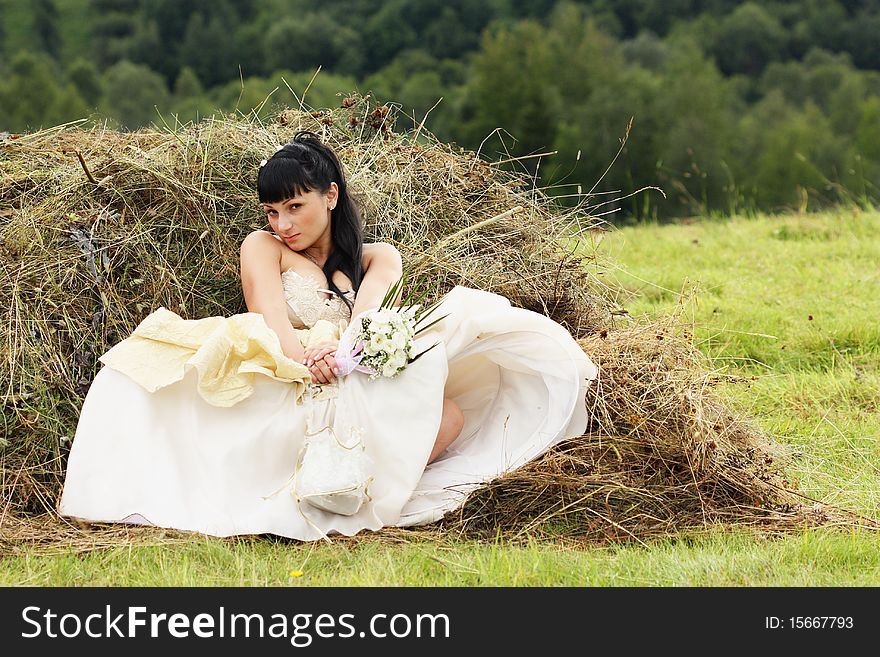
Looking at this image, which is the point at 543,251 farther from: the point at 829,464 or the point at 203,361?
the point at 203,361

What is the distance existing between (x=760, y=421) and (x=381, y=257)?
2.40 m

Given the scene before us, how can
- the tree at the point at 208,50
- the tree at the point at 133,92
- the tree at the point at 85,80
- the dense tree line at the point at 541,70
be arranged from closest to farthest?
the dense tree line at the point at 541,70 → the tree at the point at 133,92 → the tree at the point at 85,80 → the tree at the point at 208,50

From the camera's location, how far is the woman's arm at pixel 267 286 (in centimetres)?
500

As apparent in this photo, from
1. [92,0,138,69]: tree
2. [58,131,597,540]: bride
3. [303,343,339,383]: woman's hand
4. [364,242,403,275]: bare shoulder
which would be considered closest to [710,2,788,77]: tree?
[92,0,138,69]: tree

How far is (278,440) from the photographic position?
469 centimetres

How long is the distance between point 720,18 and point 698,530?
78201mm

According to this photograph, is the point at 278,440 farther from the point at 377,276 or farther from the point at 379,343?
the point at 377,276

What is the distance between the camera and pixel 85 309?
528cm

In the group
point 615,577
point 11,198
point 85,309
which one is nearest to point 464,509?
point 615,577

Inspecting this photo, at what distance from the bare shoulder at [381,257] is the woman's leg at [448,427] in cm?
78

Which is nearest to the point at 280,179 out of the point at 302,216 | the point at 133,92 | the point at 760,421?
the point at 302,216

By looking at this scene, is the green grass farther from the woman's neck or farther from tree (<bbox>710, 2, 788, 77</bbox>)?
tree (<bbox>710, 2, 788, 77</bbox>)

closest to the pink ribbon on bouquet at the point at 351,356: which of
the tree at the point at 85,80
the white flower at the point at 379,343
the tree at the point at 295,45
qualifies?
→ the white flower at the point at 379,343

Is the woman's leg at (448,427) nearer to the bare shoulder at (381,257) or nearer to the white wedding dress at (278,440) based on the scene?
the white wedding dress at (278,440)
